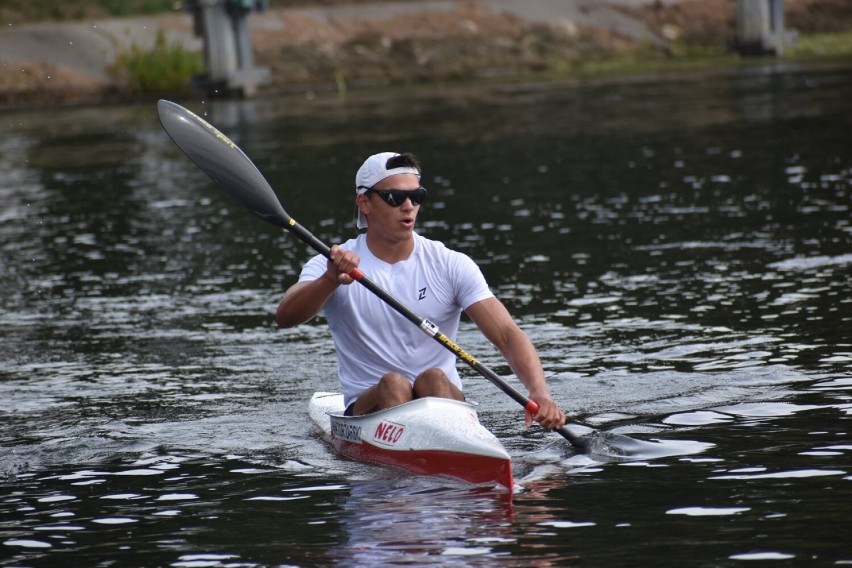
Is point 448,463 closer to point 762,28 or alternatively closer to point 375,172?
point 375,172

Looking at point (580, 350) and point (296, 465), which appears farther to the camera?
point (580, 350)

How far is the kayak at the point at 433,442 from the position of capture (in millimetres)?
8305

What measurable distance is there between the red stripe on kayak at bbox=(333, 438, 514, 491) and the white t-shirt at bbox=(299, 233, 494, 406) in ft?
1.63

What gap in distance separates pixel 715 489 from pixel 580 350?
13.6 feet

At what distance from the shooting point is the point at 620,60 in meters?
45.2

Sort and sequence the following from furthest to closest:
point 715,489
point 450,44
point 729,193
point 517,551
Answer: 1. point 450,44
2. point 729,193
3. point 715,489
4. point 517,551

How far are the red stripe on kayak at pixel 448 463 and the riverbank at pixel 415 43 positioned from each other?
32.7 meters

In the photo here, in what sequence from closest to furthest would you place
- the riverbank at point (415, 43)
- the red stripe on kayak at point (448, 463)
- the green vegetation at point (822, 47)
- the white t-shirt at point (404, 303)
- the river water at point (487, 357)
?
Answer: 1. the river water at point (487, 357)
2. the red stripe on kayak at point (448, 463)
3. the white t-shirt at point (404, 303)
4. the riverbank at point (415, 43)
5. the green vegetation at point (822, 47)

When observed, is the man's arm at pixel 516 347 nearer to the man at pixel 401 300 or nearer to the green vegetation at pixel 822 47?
the man at pixel 401 300

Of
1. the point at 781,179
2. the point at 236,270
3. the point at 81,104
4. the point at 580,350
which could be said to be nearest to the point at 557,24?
the point at 81,104

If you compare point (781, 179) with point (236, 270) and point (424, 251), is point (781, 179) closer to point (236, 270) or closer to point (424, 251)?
point (236, 270)


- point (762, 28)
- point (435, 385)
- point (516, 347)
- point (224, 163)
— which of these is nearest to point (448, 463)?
point (435, 385)

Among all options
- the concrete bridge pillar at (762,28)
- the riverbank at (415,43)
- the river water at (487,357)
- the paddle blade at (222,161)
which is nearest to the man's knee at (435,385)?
the river water at (487,357)

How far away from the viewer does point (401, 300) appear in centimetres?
898
